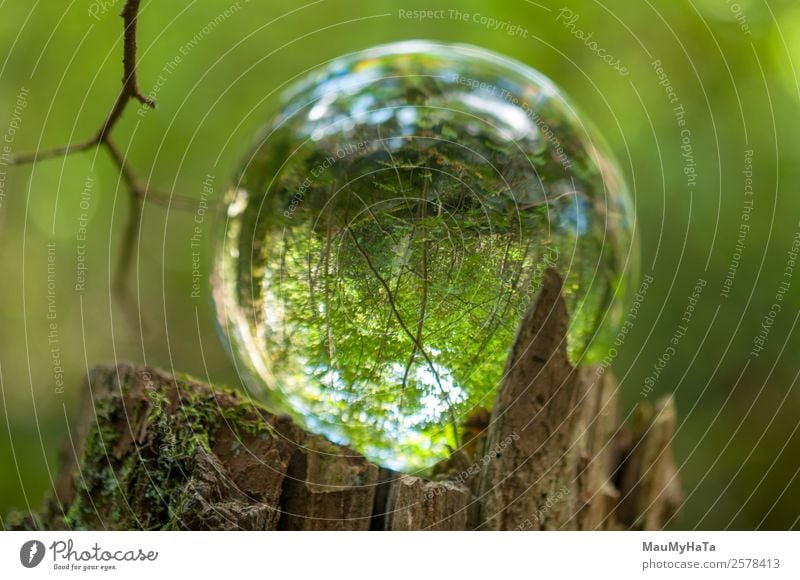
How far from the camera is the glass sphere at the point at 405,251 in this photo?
3.84 feet

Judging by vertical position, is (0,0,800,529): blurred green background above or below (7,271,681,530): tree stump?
above

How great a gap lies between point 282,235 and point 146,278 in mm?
1915

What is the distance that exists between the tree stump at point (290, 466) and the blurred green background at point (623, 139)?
1.07 m

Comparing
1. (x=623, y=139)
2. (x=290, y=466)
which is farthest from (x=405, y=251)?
(x=623, y=139)

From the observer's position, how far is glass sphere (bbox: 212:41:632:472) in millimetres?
1171

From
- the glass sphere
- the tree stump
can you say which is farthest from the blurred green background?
the glass sphere

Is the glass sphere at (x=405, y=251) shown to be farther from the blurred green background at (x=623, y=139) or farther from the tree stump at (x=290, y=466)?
the blurred green background at (x=623, y=139)

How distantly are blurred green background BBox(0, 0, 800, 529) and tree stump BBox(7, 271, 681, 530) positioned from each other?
1.07 meters

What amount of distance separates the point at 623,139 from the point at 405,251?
1.59 metres

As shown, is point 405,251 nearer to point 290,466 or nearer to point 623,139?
point 290,466

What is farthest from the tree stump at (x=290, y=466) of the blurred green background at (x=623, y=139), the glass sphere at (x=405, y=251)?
the blurred green background at (x=623, y=139)

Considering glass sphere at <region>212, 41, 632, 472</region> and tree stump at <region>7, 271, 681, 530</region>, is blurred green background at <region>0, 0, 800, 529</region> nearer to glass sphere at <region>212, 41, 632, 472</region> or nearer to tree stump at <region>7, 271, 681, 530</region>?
tree stump at <region>7, 271, 681, 530</region>
